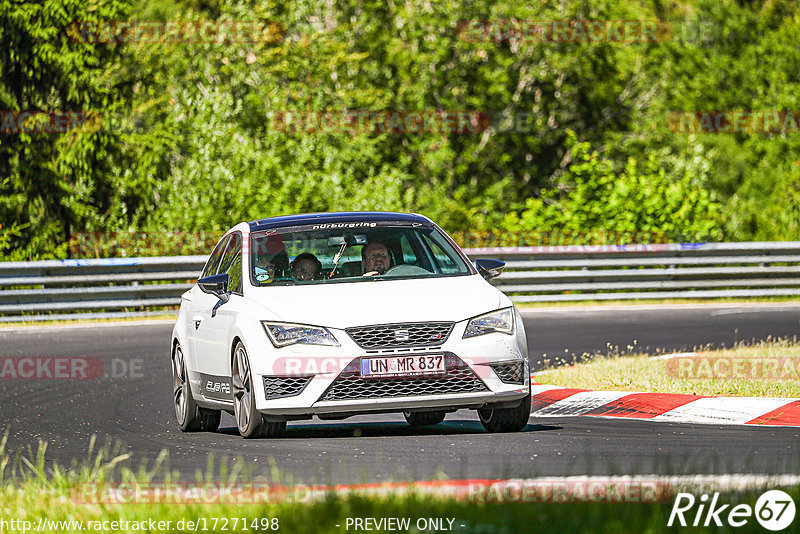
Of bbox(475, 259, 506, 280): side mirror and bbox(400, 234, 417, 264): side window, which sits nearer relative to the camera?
bbox(475, 259, 506, 280): side mirror

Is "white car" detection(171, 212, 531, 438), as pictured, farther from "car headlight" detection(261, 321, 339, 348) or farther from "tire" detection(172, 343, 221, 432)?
"tire" detection(172, 343, 221, 432)

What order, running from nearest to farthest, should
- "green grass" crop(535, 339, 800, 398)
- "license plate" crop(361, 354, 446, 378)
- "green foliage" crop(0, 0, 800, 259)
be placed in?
"license plate" crop(361, 354, 446, 378)
"green grass" crop(535, 339, 800, 398)
"green foliage" crop(0, 0, 800, 259)

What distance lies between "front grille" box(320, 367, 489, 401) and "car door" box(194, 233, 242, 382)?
111 cm

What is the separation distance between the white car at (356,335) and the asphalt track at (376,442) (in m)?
0.29

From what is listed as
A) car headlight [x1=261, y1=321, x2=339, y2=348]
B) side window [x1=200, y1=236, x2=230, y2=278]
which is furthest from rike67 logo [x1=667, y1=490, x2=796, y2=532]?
side window [x1=200, y1=236, x2=230, y2=278]

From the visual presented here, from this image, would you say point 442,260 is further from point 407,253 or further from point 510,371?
point 510,371

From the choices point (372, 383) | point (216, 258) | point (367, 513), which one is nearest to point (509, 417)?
point (372, 383)

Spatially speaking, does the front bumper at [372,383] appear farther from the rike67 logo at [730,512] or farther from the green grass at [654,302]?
the green grass at [654,302]

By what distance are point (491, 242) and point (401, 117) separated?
10.0 m

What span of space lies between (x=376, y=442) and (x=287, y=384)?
81 cm

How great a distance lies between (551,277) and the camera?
24.8m

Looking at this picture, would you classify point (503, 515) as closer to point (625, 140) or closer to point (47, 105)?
point (47, 105)

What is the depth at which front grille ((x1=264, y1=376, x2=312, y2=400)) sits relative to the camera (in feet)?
30.0

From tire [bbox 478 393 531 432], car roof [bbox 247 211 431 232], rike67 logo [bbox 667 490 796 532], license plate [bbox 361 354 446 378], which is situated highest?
car roof [bbox 247 211 431 232]
